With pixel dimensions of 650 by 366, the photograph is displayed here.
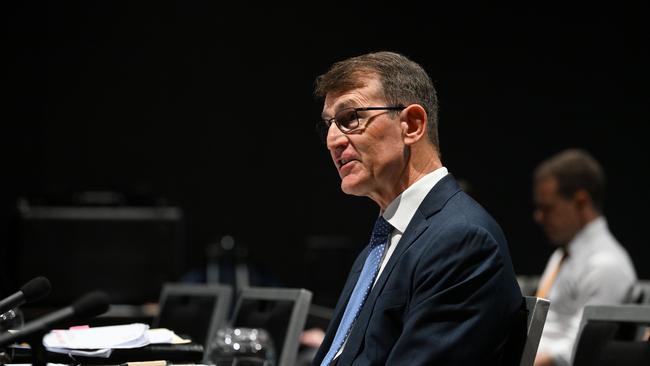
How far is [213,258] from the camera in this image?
25.0ft

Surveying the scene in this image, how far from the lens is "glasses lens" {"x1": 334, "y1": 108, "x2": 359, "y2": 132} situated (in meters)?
2.33

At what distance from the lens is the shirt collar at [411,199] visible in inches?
89.0

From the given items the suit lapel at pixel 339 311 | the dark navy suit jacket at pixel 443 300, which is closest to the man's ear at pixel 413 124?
the dark navy suit jacket at pixel 443 300

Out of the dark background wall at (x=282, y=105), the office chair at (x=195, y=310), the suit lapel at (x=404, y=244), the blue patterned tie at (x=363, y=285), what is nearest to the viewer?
the suit lapel at (x=404, y=244)

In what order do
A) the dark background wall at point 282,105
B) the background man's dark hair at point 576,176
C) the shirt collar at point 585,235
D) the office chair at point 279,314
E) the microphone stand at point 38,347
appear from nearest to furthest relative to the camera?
the microphone stand at point 38,347 < the office chair at point 279,314 < the shirt collar at point 585,235 < the background man's dark hair at point 576,176 < the dark background wall at point 282,105

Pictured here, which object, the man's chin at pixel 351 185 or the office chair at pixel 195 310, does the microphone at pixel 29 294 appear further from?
the office chair at pixel 195 310

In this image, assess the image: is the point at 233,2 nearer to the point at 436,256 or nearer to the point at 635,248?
the point at 635,248

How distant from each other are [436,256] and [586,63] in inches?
255

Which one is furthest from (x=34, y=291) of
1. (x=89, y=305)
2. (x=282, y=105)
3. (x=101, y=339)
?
(x=282, y=105)

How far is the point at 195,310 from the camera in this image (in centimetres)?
357

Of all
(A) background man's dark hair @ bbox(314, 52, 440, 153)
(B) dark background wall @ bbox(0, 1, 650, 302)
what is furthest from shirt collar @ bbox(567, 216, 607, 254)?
(B) dark background wall @ bbox(0, 1, 650, 302)

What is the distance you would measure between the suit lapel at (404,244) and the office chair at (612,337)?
0.44 metres

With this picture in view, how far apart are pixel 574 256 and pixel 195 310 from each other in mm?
1892

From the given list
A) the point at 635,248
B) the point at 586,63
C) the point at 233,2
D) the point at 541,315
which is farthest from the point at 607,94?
the point at 541,315
